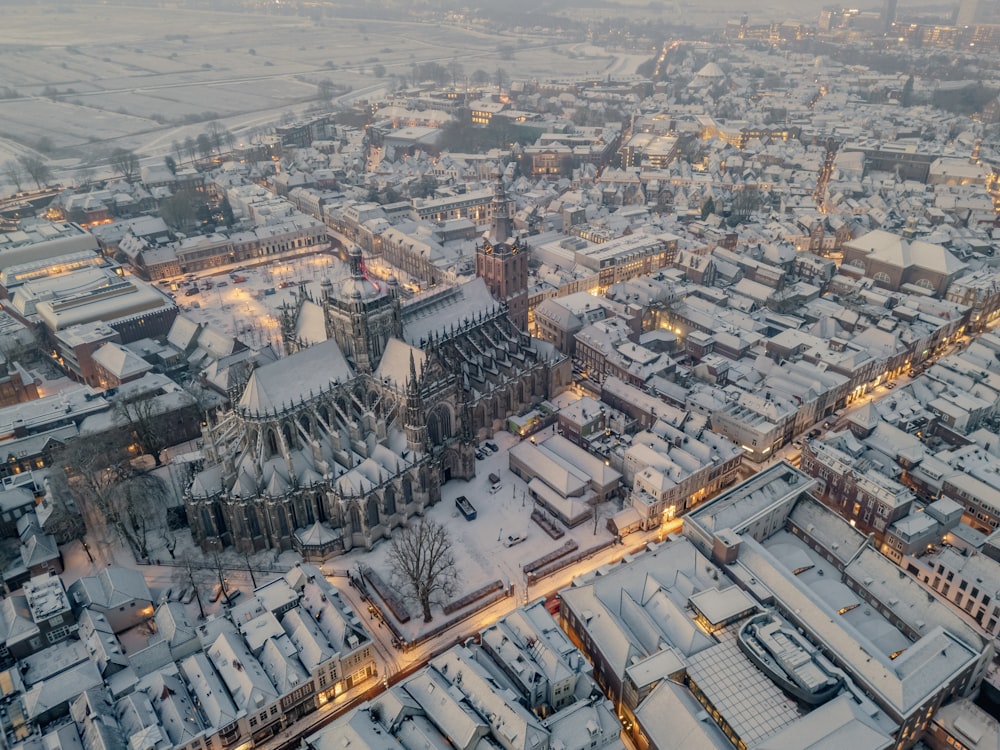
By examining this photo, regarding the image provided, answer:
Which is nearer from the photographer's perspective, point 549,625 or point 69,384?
point 549,625

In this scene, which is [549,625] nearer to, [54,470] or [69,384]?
[54,470]

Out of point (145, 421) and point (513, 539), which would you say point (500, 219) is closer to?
point (513, 539)

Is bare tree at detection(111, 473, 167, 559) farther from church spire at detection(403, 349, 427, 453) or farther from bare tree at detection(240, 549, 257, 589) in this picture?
church spire at detection(403, 349, 427, 453)

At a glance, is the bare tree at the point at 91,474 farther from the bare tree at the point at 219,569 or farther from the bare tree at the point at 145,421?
the bare tree at the point at 219,569

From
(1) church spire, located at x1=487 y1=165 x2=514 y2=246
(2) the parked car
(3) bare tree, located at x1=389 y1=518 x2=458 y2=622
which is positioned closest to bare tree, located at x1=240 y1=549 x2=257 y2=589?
(3) bare tree, located at x1=389 y1=518 x2=458 y2=622

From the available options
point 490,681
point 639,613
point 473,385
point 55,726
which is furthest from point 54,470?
point 639,613

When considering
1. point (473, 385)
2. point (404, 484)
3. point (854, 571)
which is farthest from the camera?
point (473, 385)
